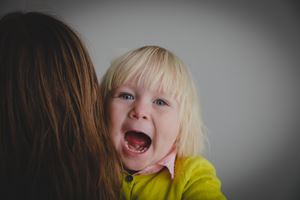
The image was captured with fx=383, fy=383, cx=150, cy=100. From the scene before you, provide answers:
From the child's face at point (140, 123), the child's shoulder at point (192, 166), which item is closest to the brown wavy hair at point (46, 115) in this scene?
the child's face at point (140, 123)

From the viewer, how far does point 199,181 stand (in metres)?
0.84

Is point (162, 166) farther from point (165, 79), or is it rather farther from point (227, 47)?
point (227, 47)

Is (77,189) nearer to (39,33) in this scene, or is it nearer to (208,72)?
(39,33)

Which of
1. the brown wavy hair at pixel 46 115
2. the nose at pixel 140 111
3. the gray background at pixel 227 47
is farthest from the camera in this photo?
the gray background at pixel 227 47

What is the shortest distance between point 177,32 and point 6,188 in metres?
0.53

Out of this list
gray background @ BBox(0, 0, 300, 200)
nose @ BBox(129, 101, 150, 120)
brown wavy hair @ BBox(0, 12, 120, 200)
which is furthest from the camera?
gray background @ BBox(0, 0, 300, 200)

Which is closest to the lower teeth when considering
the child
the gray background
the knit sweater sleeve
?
the child

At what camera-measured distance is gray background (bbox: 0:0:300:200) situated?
0.94 meters

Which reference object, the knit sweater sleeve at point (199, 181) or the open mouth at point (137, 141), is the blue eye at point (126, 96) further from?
the knit sweater sleeve at point (199, 181)

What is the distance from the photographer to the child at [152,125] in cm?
82

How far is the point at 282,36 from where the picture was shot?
96cm

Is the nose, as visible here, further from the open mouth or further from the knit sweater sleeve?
the knit sweater sleeve

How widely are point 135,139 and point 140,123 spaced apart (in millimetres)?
53

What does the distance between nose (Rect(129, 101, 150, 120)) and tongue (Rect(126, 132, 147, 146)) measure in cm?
5
